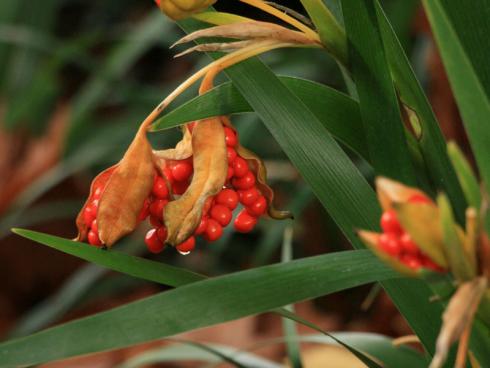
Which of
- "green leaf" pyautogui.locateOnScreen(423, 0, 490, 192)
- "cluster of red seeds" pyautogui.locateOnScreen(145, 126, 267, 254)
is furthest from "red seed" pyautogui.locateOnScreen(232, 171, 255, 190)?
"green leaf" pyautogui.locateOnScreen(423, 0, 490, 192)

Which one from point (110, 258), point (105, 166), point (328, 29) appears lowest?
point (105, 166)

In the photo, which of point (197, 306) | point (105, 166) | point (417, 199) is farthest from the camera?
point (105, 166)

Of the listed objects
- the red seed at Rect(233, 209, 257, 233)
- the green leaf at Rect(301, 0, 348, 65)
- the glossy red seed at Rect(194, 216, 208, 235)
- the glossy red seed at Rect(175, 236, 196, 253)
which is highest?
the green leaf at Rect(301, 0, 348, 65)

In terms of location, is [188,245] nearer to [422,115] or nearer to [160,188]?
[160,188]

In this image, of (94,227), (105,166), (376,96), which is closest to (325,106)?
(376,96)

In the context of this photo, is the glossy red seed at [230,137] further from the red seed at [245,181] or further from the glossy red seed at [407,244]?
the glossy red seed at [407,244]

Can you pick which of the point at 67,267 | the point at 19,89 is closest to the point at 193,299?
the point at 67,267

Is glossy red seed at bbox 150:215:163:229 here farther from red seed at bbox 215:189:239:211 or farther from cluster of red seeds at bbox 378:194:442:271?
cluster of red seeds at bbox 378:194:442:271
